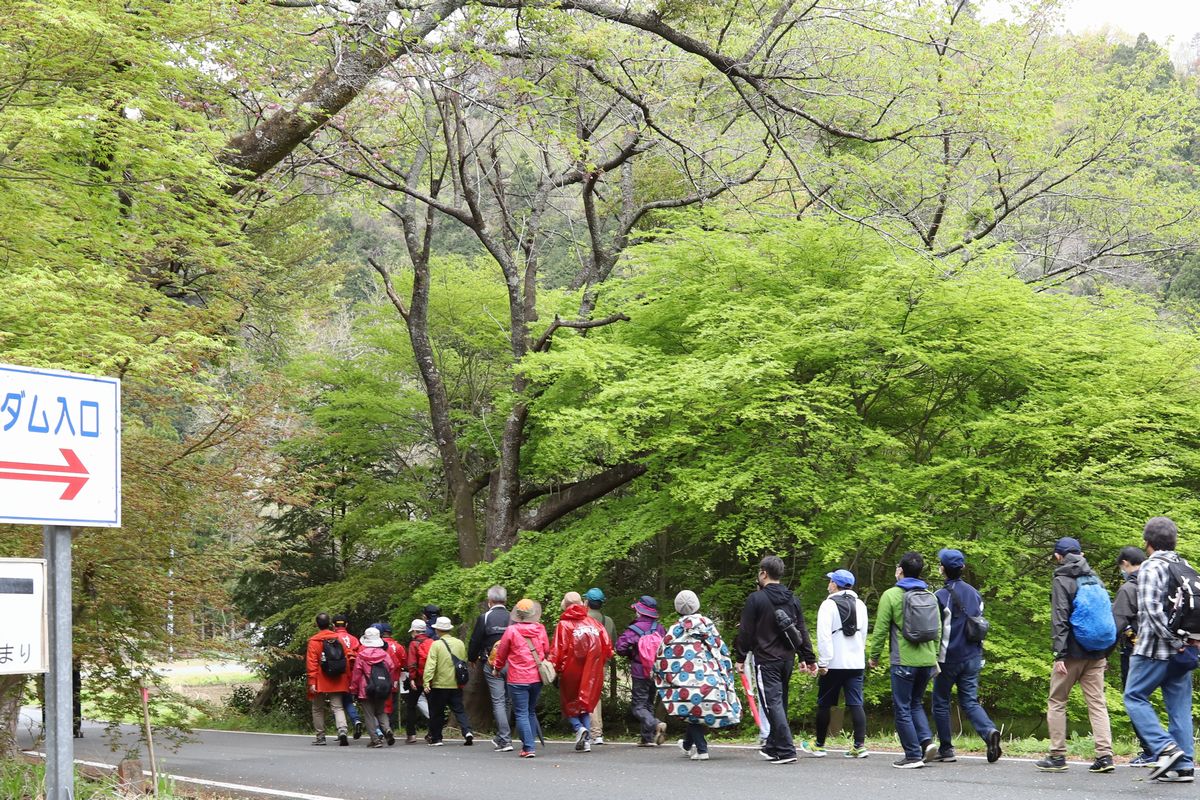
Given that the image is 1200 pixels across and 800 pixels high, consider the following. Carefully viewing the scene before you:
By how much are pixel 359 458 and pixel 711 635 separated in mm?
14382

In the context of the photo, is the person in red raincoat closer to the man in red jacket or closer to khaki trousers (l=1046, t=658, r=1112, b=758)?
the man in red jacket

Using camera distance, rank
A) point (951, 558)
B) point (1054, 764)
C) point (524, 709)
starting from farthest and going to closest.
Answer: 1. point (524, 709)
2. point (951, 558)
3. point (1054, 764)

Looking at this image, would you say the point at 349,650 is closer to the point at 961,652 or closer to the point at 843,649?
the point at 843,649

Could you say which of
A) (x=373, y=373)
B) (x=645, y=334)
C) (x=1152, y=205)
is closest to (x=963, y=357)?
(x=645, y=334)

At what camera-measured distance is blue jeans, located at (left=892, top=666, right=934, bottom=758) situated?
29.4 feet

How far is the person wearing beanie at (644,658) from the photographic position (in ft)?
39.0

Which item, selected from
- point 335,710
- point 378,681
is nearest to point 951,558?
point 378,681

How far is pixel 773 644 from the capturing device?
376 inches

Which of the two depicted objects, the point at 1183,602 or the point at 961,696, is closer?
the point at 1183,602

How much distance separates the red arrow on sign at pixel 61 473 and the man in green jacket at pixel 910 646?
21.3 ft

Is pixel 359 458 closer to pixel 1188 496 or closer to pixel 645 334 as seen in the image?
pixel 645 334

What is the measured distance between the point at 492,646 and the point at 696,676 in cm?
383

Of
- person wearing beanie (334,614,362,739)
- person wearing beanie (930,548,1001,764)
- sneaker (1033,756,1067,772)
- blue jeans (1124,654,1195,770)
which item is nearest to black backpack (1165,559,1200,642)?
blue jeans (1124,654,1195,770)

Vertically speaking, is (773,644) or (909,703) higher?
(773,644)
